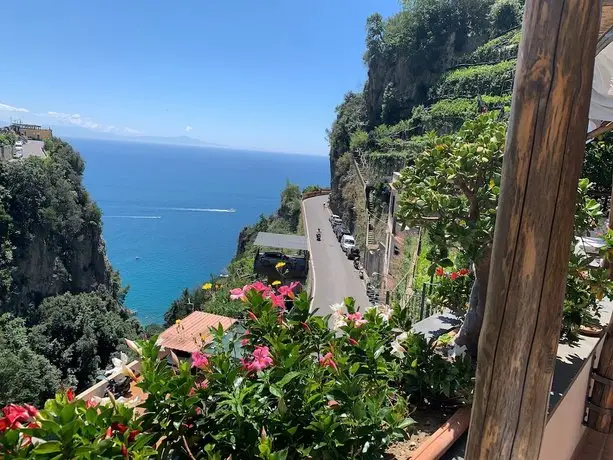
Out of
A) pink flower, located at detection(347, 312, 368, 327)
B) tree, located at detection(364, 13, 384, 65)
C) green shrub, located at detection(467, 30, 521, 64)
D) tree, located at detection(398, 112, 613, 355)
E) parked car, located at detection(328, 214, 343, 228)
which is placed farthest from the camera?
tree, located at detection(364, 13, 384, 65)

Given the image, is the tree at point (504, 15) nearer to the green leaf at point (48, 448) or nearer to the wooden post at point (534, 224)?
the wooden post at point (534, 224)

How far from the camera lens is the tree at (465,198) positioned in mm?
2025

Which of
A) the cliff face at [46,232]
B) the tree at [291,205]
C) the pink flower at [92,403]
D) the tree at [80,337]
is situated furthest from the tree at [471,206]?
the tree at [291,205]

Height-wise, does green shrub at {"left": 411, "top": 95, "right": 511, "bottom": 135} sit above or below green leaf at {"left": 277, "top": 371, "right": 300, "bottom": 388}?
above

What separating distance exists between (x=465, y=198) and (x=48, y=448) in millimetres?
2024

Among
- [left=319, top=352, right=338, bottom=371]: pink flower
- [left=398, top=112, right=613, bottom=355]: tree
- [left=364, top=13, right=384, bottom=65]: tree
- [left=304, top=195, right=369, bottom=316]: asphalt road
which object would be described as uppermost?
[left=364, top=13, right=384, bottom=65]: tree

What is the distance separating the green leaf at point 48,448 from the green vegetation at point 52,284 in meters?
16.1

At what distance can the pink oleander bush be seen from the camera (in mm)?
1097

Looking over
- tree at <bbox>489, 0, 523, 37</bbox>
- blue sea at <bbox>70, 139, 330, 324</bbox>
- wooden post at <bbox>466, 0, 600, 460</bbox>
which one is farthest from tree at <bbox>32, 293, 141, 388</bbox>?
tree at <bbox>489, 0, 523, 37</bbox>

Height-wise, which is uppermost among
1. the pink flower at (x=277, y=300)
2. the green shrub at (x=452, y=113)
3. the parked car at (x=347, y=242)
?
the green shrub at (x=452, y=113)

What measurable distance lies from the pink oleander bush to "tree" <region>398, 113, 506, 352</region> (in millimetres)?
729

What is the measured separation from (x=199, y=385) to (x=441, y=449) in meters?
0.98

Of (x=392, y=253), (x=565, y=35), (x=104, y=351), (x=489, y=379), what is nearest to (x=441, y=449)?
(x=489, y=379)

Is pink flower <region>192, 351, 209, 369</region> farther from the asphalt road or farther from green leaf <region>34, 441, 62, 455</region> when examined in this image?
the asphalt road
